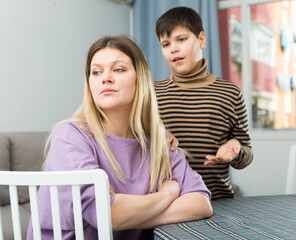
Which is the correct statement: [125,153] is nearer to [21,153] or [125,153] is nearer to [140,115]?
[140,115]

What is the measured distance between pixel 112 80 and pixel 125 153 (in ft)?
0.70

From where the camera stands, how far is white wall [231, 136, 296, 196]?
3.25 metres

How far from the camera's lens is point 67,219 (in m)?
0.85

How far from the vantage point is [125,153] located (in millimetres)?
1062

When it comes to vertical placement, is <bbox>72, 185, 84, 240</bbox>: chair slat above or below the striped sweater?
below

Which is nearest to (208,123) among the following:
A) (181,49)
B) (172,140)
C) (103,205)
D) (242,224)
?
(172,140)

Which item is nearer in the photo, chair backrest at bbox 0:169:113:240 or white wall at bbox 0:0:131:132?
chair backrest at bbox 0:169:113:240

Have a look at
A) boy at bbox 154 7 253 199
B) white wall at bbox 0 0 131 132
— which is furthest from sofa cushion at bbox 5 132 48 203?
boy at bbox 154 7 253 199

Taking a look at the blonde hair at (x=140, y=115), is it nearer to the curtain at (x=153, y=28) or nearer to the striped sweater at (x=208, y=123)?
the striped sweater at (x=208, y=123)

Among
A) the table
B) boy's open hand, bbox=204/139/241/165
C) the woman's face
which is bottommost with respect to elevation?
the table

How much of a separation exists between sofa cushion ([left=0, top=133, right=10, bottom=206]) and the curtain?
1842 millimetres

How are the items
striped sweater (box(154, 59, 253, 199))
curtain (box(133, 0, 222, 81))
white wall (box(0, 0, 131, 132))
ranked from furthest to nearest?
curtain (box(133, 0, 222, 81)), white wall (box(0, 0, 131, 132)), striped sweater (box(154, 59, 253, 199))

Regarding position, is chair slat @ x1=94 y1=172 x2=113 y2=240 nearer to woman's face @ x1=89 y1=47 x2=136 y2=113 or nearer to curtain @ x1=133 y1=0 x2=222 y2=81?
woman's face @ x1=89 y1=47 x2=136 y2=113

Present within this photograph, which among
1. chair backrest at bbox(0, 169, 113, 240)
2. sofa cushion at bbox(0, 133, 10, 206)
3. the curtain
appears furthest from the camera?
the curtain
